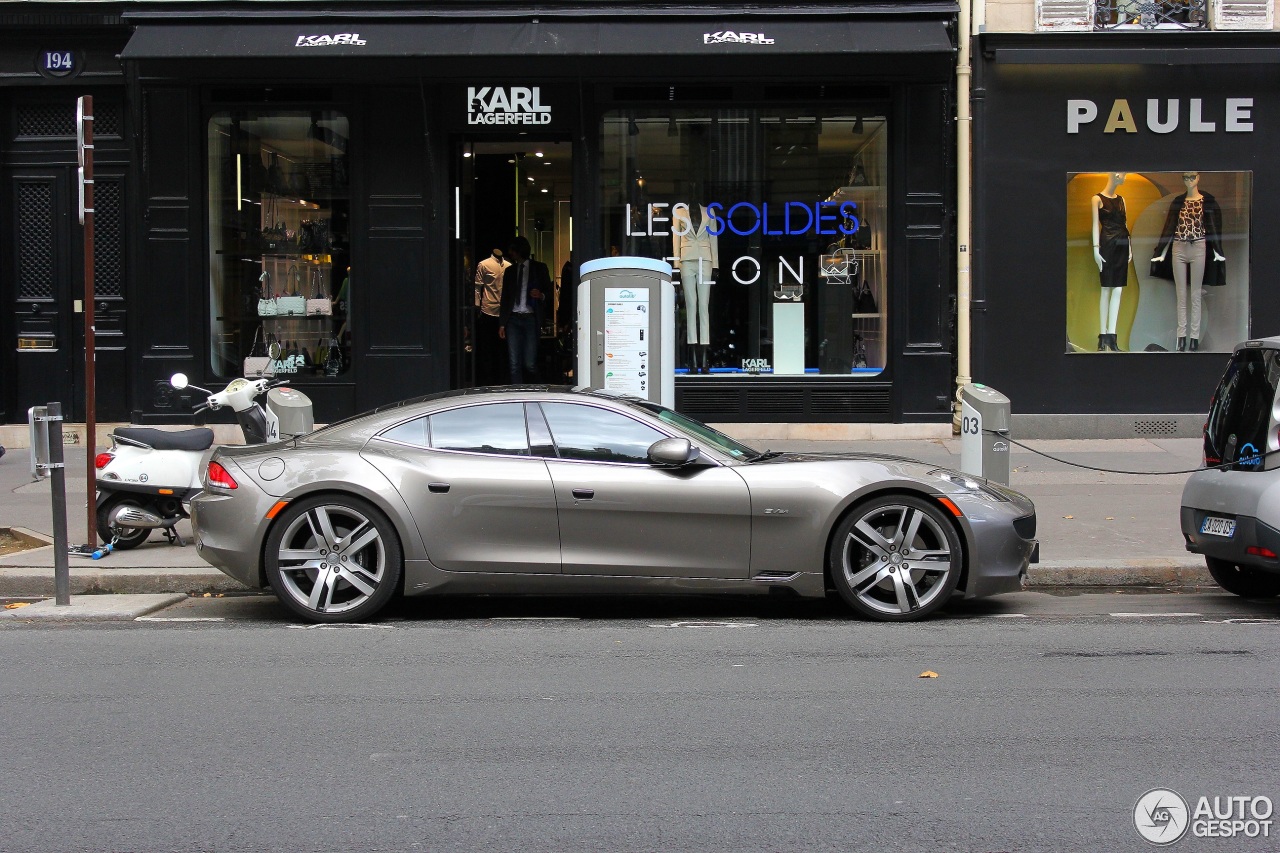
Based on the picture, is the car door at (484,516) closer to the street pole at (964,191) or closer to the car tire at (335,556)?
the car tire at (335,556)

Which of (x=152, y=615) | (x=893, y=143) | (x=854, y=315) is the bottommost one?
(x=152, y=615)

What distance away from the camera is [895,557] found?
734cm

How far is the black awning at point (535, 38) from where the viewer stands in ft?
44.3

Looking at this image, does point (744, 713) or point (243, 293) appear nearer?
point (744, 713)

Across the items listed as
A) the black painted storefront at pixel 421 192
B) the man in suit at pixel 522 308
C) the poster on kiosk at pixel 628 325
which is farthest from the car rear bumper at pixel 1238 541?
the man in suit at pixel 522 308

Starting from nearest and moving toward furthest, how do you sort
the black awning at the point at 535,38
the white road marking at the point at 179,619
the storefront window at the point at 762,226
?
the white road marking at the point at 179,619
the black awning at the point at 535,38
the storefront window at the point at 762,226

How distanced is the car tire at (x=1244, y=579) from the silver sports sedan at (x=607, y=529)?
5.31 ft

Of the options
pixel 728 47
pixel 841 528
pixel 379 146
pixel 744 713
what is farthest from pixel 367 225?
pixel 744 713

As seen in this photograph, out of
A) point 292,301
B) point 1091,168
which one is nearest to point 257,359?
point 292,301

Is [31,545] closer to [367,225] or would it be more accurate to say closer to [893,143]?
[367,225]

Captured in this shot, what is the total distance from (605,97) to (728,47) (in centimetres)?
177

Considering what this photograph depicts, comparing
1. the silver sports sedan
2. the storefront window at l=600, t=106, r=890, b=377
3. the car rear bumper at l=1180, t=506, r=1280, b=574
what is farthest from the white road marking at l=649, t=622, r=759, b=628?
the storefront window at l=600, t=106, r=890, b=377

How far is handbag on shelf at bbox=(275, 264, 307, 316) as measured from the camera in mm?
14953

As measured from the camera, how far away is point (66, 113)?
14938mm
